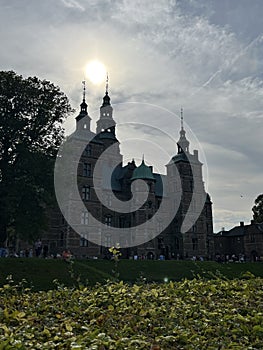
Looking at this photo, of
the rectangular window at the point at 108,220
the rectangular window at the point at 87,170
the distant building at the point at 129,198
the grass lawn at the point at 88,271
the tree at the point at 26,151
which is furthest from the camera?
the rectangular window at the point at 108,220

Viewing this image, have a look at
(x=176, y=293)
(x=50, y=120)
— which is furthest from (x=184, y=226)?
(x=176, y=293)

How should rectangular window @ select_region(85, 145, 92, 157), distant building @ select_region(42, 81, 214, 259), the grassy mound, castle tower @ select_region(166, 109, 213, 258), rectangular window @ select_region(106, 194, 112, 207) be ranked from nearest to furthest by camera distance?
the grassy mound, distant building @ select_region(42, 81, 214, 259), rectangular window @ select_region(85, 145, 92, 157), rectangular window @ select_region(106, 194, 112, 207), castle tower @ select_region(166, 109, 213, 258)

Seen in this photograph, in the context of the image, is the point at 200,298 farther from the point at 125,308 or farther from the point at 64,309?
the point at 64,309

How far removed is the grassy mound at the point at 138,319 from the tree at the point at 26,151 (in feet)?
77.2

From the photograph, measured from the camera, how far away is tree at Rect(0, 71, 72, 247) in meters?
32.2

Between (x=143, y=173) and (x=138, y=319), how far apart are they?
53260mm

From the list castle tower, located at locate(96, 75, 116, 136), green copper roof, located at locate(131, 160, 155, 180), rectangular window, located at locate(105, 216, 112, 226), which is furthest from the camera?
castle tower, located at locate(96, 75, 116, 136)

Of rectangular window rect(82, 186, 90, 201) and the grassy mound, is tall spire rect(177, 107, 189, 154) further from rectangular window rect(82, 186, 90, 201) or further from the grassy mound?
the grassy mound

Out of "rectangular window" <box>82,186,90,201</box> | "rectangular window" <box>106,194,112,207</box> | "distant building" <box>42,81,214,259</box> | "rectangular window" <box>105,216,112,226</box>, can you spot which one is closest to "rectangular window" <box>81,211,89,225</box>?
"distant building" <box>42,81,214,259</box>

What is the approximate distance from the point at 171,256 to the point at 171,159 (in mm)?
17703

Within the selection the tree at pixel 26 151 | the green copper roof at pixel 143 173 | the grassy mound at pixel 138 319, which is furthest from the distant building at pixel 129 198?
the grassy mound at pixel 138 319

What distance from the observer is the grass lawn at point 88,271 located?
26.0 metres

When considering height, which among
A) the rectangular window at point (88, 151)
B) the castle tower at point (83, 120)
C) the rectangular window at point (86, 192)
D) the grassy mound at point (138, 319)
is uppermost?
the castle tower at point (83, 120)

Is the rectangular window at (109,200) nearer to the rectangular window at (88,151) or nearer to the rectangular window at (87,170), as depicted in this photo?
the rectangular window at (87,170)
